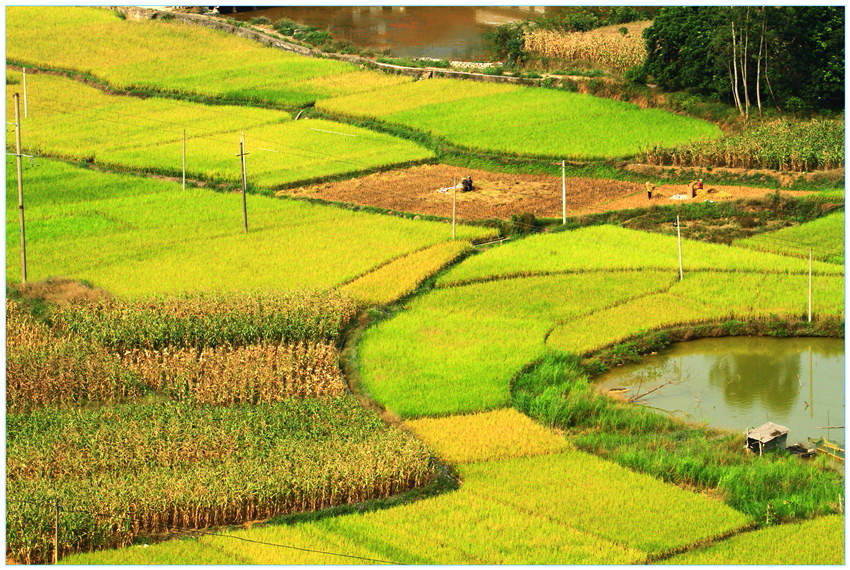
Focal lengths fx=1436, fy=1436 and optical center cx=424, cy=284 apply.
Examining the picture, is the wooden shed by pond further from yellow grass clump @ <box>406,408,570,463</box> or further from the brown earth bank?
the brown earth bank

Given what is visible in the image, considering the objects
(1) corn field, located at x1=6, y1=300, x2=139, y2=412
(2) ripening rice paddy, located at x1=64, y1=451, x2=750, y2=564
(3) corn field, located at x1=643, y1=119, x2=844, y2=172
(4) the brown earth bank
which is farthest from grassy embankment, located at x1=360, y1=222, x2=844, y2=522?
(3) corn field, located at x1=643, y1=119, x2=844, y2=172

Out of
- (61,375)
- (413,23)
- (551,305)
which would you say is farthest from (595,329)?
(413,23)

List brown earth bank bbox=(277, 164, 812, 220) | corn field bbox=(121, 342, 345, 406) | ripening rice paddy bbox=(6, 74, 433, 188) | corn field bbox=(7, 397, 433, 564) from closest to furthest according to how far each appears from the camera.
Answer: corn field bbox=(7, 397, 433, 564) → corn field bbox=(121, 342, 345, 406) → brown earth bank bbox=(277, 164, 812, 220) → ripening rice paddy bbox=(6, 74, 433, 188)

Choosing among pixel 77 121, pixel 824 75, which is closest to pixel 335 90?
pixel 77 121

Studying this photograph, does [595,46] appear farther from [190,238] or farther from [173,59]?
[190,238]

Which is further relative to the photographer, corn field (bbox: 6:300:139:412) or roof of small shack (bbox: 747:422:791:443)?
corn field (bbox: 6:300:139:412)
